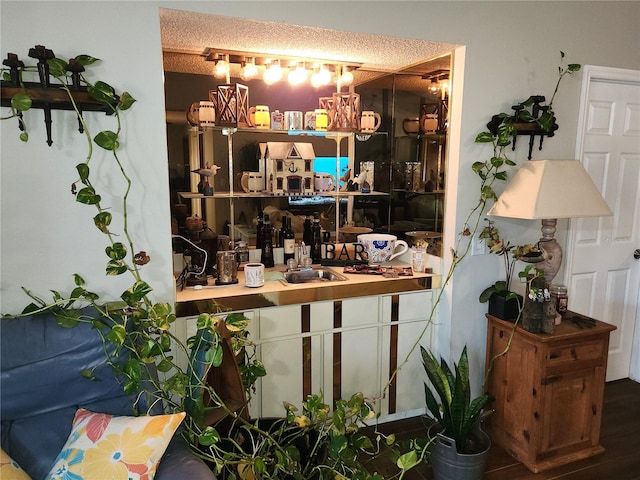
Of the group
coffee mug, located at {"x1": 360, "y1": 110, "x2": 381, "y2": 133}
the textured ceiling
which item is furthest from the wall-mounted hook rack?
coffee mug, located at {"x1": 360, "y1": 110, "x2": 381, "y2": 133}

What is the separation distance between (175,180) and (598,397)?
2467 mm

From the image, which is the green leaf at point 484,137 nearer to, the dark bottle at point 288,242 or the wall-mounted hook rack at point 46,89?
the dark bottle at point 288,242

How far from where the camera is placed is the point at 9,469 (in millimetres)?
1391

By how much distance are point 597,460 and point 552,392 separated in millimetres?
485

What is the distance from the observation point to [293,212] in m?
2.95

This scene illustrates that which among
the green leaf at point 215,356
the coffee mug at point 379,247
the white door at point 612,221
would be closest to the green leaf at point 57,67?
the green leaf at point 215,356

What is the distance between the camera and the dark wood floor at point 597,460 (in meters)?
2.30

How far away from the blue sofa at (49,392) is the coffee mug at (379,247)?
1570 mm

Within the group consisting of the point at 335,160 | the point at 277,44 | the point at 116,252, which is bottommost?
the point at 116,252

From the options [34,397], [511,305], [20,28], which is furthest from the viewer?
[511,305]

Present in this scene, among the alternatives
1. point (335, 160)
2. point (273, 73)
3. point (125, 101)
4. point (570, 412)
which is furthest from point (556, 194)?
point (125, 101)

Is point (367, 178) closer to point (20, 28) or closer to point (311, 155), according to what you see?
point (311, 155)

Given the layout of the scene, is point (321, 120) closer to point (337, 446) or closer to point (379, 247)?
point (379, 247)

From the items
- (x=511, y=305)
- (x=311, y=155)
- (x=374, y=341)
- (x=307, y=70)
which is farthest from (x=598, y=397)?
(x=307, y=70)
